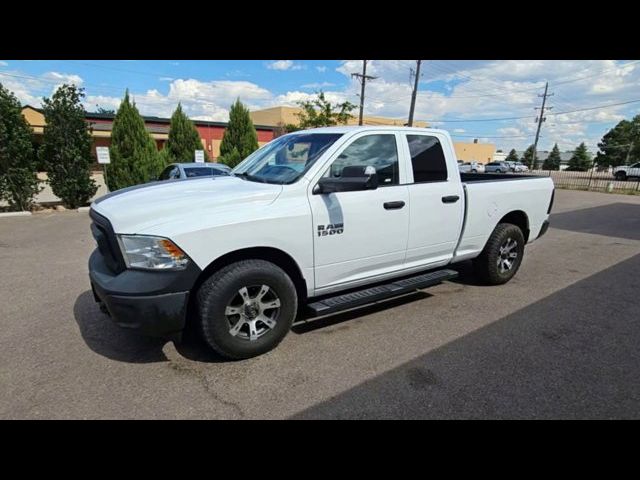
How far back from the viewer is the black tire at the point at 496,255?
4.69m

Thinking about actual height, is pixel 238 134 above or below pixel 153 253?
above

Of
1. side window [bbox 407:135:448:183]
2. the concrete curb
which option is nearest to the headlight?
side window [bbox 407:135:448:183]

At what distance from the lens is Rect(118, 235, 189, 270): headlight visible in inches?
101

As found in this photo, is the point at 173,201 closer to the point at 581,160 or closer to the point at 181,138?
the point at 181,138

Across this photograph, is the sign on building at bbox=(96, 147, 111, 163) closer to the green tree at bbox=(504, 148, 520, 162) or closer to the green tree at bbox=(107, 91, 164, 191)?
the green tree at bbox=(107, 91, 164, 191)

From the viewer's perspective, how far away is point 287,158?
367 cm

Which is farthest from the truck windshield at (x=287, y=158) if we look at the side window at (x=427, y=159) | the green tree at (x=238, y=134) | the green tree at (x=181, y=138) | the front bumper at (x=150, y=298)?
the green tree at (x=238, y=134)

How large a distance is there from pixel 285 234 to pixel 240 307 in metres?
0.72

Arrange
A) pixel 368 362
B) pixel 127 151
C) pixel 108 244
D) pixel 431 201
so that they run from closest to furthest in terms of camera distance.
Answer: pixel 108 244, pixel 368 362, pixel 431 201, pixel 127 151

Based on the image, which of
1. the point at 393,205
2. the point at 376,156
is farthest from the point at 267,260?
the point at 376,156

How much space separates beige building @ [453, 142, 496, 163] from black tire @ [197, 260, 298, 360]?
268ft
